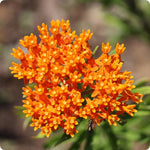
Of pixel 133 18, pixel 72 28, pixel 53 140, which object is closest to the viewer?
pixel 53 140

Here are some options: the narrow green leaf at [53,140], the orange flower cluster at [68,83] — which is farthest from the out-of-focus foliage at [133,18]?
the narrow green leaf at [53,140]

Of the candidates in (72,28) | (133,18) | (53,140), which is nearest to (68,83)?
(53,140)

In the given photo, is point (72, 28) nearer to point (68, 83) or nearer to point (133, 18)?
point (133, 18)

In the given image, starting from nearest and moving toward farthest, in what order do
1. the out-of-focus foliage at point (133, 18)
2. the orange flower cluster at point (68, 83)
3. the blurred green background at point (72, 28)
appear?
the orange flower cluster at point (68, 83) → the out-of-focus foliage at point (133, 18) → the blurred green background at point (72, 28)

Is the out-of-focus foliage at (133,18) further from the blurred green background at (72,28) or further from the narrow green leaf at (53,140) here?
the narrow green leaf at (53,140)

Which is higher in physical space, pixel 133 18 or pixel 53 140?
pixel 133 18
